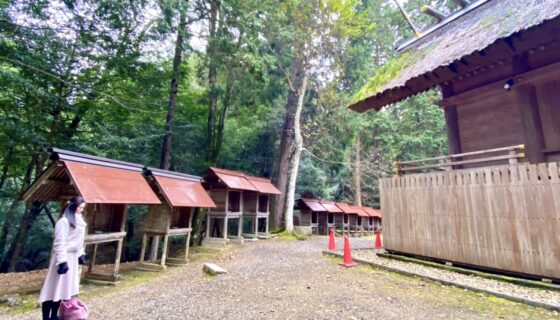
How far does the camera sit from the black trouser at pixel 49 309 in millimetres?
3650

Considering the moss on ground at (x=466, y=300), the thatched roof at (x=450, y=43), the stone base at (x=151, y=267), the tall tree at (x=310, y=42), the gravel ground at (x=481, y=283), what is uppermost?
the tall tree at (x=310, y=42)

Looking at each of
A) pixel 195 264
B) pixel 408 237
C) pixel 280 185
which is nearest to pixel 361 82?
pixel 280 185

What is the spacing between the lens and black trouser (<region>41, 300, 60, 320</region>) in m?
3.65

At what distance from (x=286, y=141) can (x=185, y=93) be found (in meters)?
5.93

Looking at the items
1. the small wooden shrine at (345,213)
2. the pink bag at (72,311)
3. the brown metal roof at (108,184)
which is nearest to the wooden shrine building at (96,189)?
the brown metal roof at (108,184)

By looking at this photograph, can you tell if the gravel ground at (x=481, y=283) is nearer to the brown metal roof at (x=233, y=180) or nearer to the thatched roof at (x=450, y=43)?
the thatched roof at (x=450, y=43)

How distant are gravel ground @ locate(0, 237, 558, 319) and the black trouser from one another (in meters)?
0.52

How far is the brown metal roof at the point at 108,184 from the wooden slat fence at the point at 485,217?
624 centimetres

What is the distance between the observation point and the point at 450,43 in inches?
270

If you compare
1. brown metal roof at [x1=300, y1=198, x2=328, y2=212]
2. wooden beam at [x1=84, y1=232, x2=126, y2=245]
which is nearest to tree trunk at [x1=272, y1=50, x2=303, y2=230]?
brown metal roof at [x1=300, y1=198, x2=328, y2=212]

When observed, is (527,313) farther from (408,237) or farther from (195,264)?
(195,264)

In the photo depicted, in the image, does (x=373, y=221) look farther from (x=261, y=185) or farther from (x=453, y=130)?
(x=453, y=130)

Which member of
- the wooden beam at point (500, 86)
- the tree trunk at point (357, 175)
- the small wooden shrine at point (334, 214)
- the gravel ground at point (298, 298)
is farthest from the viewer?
the tree trunk at point (357, 175)

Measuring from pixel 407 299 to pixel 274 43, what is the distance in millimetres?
12796
